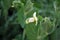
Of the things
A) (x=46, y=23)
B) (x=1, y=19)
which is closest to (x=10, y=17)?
(x=1, y=19)

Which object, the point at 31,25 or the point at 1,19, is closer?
the point at 31,25

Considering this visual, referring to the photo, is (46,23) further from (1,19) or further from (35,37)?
(1,19)

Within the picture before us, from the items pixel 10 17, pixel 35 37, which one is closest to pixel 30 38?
pixel 35 37

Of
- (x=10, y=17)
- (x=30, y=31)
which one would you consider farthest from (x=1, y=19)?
(x=30, y=31)

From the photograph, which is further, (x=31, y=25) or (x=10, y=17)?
(x=10, y=17)

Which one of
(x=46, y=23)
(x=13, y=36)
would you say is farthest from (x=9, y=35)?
(x=46, y=23)

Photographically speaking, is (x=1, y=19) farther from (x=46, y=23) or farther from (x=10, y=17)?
(x=46, y=23)

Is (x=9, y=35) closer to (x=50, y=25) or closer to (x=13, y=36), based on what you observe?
(x=13, y=36)
